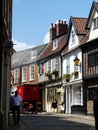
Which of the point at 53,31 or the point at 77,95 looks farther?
the point at 53,31

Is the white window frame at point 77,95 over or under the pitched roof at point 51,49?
under

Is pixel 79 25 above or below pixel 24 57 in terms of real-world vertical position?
above

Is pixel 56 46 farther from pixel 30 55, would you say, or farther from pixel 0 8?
pixel 0 8

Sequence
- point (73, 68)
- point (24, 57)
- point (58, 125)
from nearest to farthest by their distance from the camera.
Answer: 1. point (58, 125)
2. point (73, 68)
3. point (24, 57)

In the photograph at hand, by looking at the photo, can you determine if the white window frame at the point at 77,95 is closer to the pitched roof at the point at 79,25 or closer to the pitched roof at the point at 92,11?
the pitched roof at the point at 79,25

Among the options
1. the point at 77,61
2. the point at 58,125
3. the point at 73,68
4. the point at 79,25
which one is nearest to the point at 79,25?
the point at 79,25

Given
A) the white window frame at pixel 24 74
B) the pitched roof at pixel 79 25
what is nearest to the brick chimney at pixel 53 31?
the white window frame at pixel 24 74

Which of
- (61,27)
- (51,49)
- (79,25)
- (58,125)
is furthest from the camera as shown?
(61,27)

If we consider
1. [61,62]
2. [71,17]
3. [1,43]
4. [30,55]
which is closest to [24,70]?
[30,55]

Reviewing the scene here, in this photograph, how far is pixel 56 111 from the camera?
45531 mm

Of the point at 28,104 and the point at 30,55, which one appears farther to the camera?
the point at 30,55

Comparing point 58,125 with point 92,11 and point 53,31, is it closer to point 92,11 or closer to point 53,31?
point 92,11

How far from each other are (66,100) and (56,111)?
12.4ft

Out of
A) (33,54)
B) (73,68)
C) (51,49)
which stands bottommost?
(73,68)
